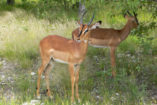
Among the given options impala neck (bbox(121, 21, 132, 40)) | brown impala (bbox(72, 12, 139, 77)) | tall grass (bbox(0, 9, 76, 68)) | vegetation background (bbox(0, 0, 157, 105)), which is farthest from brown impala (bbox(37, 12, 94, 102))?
impala neck (bbox(121, 21, 132, 40))

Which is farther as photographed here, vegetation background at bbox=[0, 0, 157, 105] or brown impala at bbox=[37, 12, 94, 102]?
vegetation background at bbox=[0, 0, 157, 105]

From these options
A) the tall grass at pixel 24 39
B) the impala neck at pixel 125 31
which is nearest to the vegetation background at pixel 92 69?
the tall grass at pixel 24 39

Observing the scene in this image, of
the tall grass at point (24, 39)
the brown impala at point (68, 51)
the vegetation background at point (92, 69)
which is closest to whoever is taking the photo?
the brown impala at point (68, 51)

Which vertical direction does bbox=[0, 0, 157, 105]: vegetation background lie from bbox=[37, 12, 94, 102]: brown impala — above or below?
below

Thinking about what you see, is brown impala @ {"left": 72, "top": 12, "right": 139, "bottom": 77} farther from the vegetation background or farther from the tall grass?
the tall grass

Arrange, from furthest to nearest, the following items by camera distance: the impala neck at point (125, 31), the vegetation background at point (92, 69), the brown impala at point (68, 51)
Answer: the impala neck at point (125, 31) < the vegetation background at point (92, 69) < the brown impala at point (68, 51)

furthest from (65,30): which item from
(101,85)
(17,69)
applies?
(101,85)

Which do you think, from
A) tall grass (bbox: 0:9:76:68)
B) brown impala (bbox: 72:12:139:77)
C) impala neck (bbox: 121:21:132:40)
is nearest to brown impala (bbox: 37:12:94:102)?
brown impala (bbox: 72:12:139:77)

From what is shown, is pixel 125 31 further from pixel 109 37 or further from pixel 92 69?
pixel 92 69

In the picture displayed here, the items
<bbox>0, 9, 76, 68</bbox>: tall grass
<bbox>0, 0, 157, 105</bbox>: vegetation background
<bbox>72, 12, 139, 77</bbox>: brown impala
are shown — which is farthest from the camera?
<bbox>0, 9, 76, 68</bbox>: tall grass

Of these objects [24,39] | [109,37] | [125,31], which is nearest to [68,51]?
[109,37]

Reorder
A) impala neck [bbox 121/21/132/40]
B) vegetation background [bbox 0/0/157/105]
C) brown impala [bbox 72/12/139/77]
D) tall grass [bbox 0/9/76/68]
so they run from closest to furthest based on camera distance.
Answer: vegetation background [bbox 0/0/157/105] → brown impala [bbox 72/12/139/77] → impala neck [bbox 121/21/132/40] → tall grass [bbox 0/9/76/68]

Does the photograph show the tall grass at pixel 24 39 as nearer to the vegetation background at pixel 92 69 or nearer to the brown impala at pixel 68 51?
the vegetation background at pixel 92 69

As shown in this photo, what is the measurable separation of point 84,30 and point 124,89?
1.68 metres
